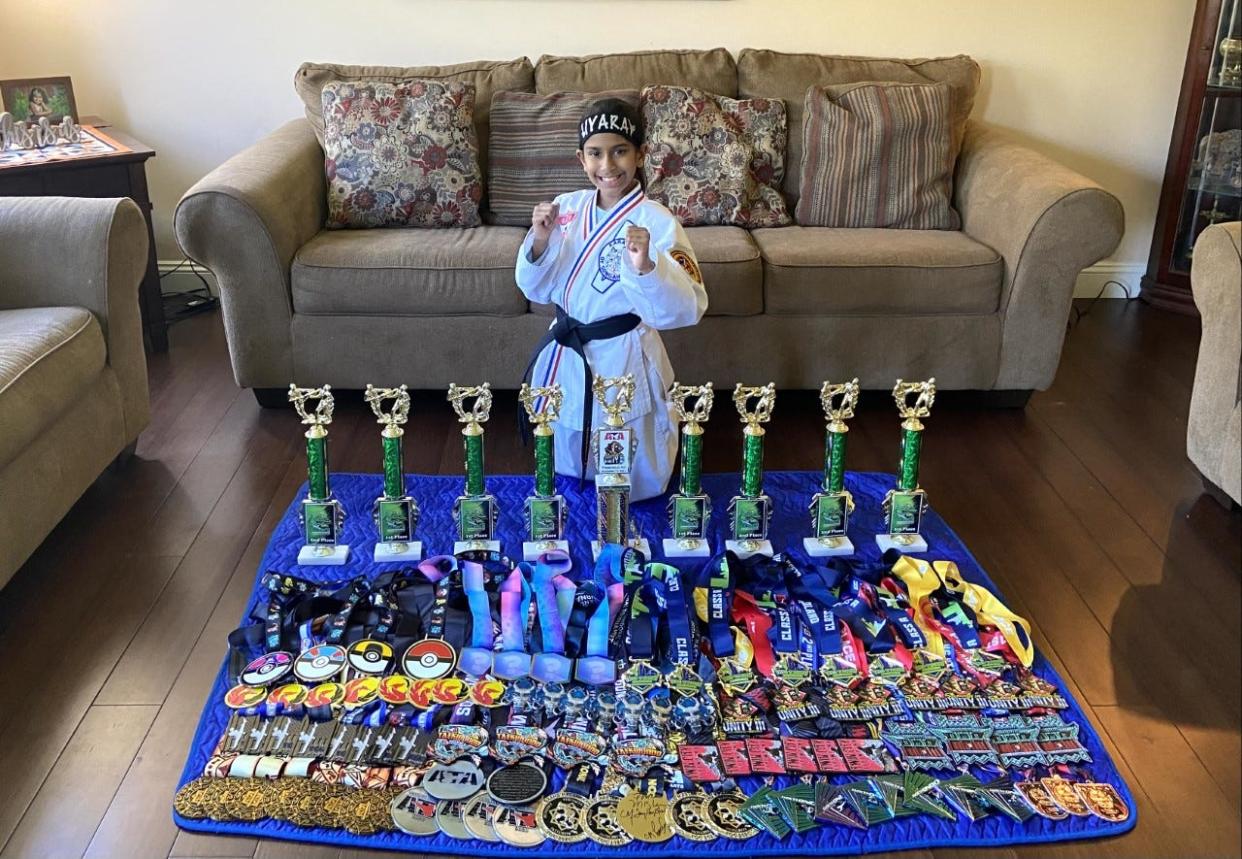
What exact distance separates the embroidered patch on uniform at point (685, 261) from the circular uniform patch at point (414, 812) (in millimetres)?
1222

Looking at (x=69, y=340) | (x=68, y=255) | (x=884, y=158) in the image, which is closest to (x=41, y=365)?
(x=69, y=340)

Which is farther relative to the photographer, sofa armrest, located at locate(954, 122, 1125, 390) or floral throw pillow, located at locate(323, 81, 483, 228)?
floral throw pillow, located at locate(323, 81, 483, 228)

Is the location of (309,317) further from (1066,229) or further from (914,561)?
(1066,229)

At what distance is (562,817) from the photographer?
1.82 metres

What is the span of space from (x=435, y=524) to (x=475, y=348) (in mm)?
701

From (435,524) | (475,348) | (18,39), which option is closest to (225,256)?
(475,348)

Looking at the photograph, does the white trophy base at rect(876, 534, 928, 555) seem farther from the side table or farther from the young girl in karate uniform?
the side table

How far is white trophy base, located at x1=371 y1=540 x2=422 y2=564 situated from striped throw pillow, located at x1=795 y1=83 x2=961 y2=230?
1698 mm

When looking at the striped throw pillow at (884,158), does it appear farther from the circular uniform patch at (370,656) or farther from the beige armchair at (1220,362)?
the circular uniform patch at (370,656)

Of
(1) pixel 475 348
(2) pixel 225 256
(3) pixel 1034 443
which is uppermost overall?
(2) pixel 225 256

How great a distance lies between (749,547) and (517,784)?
86 cm

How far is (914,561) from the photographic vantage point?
2432mm

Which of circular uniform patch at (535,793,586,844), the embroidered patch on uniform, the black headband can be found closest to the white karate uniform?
the embroidered patch on uniform

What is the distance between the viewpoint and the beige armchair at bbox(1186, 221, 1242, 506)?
101 inches
